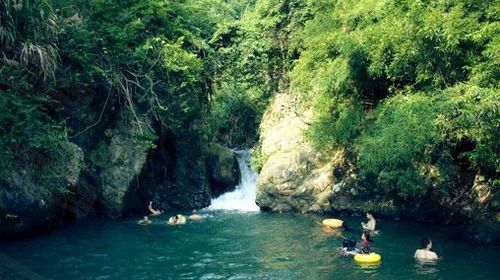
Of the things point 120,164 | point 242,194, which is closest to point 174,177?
point 242,194

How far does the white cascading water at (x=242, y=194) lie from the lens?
24.9 metres

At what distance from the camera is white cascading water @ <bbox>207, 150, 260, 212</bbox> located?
24.9m

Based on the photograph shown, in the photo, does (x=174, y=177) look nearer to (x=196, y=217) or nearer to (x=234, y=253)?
(x=196, y=217)

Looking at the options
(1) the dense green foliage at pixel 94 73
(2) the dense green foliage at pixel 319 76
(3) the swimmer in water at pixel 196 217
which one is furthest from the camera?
(3) the swimmer in water at pixel 196 217

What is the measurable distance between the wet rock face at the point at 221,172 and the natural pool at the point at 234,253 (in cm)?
598

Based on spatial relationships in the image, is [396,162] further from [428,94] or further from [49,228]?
[49,228]

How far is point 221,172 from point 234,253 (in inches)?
417

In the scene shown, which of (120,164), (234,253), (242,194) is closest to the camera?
(234,253)

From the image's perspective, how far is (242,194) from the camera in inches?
1033

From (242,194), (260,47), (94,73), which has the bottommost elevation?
(242,194)

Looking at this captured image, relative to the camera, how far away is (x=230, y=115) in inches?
1277

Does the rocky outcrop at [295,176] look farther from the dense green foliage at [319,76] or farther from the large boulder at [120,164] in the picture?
the large boulder at [120,164]

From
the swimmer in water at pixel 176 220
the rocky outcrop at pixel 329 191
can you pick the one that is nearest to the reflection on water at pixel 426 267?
the rocky outcrop at pixel 329 191

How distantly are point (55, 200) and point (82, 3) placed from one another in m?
7.72
